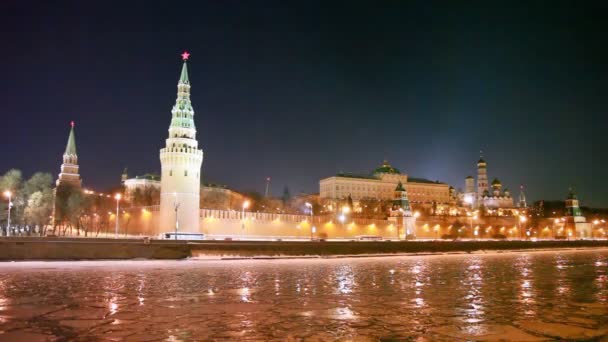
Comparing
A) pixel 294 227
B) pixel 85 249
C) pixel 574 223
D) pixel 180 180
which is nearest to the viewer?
pixel 85 249

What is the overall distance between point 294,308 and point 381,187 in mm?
142247

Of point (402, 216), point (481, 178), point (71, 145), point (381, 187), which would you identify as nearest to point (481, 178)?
point (481, 178)

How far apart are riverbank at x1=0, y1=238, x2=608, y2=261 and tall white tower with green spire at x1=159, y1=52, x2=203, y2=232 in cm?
2103

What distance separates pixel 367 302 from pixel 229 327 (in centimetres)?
533

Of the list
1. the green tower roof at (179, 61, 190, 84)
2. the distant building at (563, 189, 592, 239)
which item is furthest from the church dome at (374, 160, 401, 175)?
the green tower roof at (179, 61, 190, 84)

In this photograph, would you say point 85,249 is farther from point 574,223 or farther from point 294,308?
point 574,223

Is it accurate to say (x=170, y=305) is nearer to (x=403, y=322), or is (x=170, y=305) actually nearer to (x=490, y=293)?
(x=403, y=322)

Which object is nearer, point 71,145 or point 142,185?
point 71,145

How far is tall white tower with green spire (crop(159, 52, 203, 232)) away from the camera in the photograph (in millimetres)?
61875

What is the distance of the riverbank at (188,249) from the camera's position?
111 feet

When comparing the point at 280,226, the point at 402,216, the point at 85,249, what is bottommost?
the point at 85,249

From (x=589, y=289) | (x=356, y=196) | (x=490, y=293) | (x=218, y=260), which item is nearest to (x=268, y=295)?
(x=490, y=293)

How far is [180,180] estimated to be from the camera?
6250 centimetres

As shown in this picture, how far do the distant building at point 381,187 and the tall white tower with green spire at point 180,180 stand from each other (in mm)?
79477
